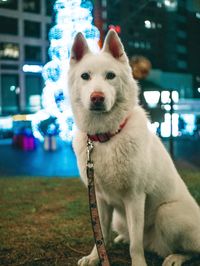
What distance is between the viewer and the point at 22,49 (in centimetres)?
3362

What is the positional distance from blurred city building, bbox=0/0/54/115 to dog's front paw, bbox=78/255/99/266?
28.1 meters

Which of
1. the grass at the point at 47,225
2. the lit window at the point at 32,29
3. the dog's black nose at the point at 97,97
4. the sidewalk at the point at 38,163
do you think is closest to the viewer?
the dog's black nose at the point at 97,97

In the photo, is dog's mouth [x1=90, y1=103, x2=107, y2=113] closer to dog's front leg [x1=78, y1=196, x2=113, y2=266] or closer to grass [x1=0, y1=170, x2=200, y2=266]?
dog's front leg [x1=78, y1=196, x2=113, y2=266]

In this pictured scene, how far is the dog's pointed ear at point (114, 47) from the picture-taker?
2.78 m

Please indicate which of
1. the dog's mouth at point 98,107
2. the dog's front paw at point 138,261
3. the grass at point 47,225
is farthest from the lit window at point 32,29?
the dog's front paw at point 138,261

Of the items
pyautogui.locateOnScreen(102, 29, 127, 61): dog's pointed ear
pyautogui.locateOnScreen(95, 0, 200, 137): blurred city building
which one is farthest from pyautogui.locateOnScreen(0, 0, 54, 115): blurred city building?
pyautogui.locateOnScreen(102, 29, 127, 61): dog's pointed ear

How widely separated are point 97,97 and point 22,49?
107ft

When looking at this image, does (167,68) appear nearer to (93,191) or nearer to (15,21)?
(15,21)

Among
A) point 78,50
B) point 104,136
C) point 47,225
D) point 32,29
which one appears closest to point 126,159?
point 104,136

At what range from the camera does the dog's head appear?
260 cm

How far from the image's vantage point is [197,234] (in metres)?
2.77

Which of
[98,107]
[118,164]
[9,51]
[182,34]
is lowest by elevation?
[118,164]

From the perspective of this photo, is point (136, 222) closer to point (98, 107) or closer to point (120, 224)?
point (120, 224)

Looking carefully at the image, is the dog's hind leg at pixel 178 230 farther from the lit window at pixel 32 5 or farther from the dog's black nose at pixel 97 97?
the lit window at pixel 32 5
